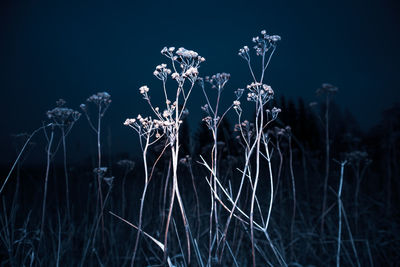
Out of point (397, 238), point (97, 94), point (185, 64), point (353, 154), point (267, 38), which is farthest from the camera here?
point (353, 154)

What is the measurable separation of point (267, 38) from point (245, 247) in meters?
2.33

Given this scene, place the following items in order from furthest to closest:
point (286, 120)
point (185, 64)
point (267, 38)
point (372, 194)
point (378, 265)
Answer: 1. point (372, 194)
2. point (286, 120)
3. point (378, 265)
4. point (267, 38)
5. point (185, 64)

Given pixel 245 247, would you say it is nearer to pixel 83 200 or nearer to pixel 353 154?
pixel 353 154

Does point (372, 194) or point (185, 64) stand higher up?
point (185, 64)

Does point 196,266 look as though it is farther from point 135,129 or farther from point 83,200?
point 83,200

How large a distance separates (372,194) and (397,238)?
2.08 meters

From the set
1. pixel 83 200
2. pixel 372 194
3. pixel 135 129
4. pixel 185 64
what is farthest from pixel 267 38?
pixel 83 200

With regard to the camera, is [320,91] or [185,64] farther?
[320,91]

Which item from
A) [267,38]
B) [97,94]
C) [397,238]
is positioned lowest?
[397,238]

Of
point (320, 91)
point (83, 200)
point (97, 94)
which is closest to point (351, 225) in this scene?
point (320, 91)

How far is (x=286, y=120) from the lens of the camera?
4496 mm

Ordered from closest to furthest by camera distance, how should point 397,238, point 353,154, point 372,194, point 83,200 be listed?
1. point 397,238
2. point 353,154
3. point 372,194
4. point 83,200

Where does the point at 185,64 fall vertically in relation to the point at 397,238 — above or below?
above

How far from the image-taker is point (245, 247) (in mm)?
3131
